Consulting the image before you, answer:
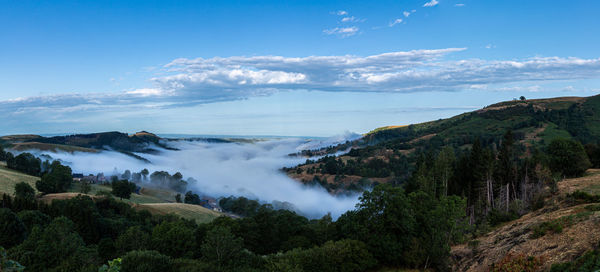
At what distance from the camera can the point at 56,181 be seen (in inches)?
4776

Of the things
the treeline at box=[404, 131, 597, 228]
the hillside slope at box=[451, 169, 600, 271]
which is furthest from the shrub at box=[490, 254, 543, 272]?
the treeline at box=[404, 131, 597, 228]

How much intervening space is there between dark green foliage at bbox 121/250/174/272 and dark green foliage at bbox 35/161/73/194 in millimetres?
106595

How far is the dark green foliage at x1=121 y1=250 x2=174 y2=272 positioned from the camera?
3497 cm

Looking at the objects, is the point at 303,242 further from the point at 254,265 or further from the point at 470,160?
the point at 470,160

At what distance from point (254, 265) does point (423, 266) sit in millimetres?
21386

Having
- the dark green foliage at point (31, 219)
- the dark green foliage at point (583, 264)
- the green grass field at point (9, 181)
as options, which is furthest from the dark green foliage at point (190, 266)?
the green grass field at point (9, 181)

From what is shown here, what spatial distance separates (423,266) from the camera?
43.9 metres

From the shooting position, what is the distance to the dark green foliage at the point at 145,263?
34969 mm

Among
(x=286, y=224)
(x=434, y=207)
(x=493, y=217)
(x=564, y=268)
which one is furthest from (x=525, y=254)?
(x=286, y=224)

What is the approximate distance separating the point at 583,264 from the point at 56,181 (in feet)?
472

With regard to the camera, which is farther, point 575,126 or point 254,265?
point 575,126

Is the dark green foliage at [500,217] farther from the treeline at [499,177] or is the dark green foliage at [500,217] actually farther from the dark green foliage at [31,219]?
the dark green foliage at [31,219]

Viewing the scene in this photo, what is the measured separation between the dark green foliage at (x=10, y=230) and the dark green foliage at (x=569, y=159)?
9609 centimetres

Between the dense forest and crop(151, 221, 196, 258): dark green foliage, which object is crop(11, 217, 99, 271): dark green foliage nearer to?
the dense forest
